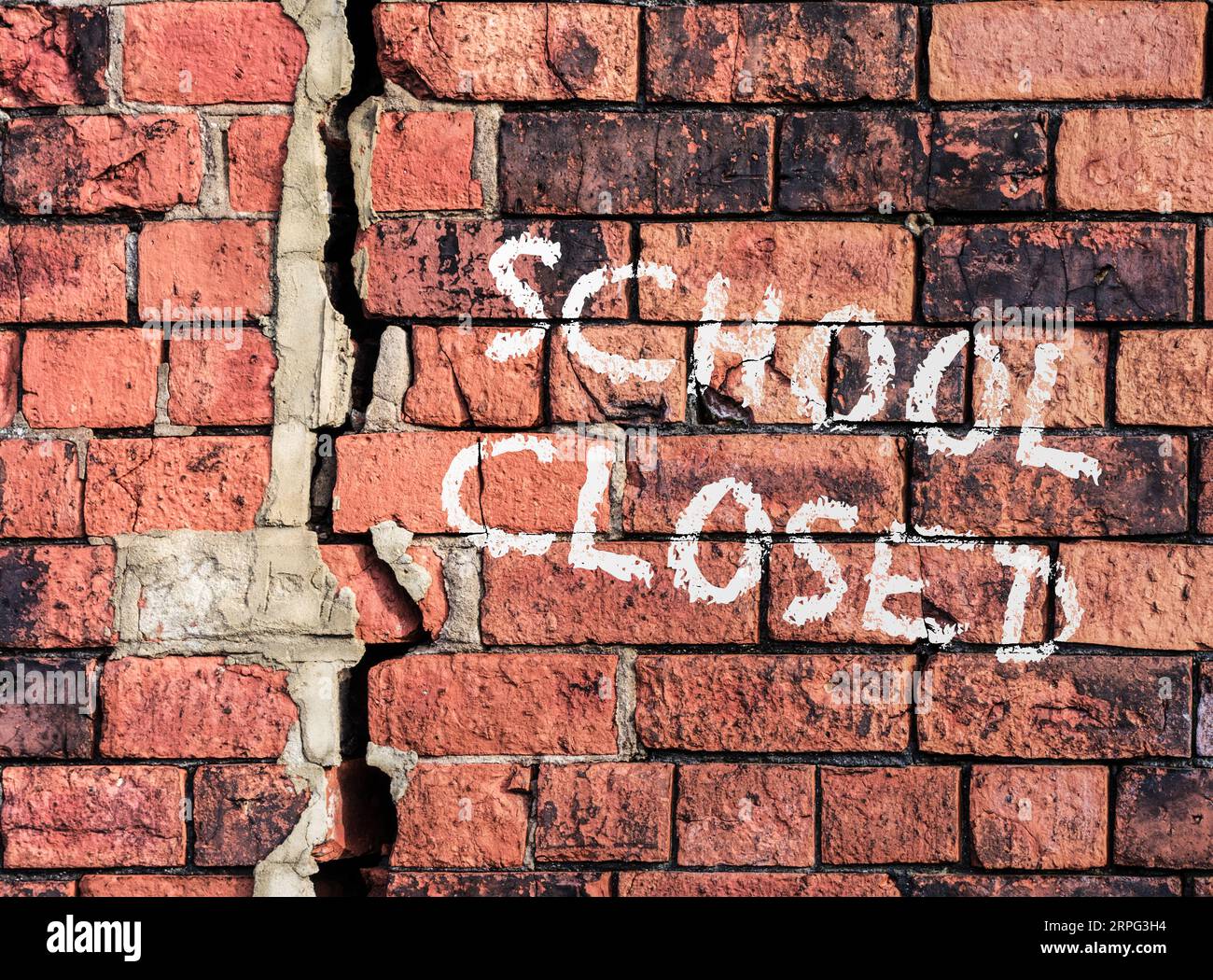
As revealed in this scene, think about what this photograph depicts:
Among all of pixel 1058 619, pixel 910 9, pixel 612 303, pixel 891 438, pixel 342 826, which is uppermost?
pixel 910 9

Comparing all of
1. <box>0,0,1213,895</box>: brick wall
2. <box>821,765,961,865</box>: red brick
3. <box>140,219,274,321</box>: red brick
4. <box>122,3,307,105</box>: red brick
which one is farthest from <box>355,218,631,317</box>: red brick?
<box>821,765,961,865</box>: red brick

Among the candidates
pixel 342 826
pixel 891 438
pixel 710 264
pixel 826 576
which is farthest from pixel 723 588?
pixel 342 826

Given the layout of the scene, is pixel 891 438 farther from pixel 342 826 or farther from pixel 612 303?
pixel 342 826

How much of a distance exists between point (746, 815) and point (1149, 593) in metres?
0.50

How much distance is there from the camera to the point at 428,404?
103 centimetres

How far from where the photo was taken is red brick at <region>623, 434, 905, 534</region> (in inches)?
39.7

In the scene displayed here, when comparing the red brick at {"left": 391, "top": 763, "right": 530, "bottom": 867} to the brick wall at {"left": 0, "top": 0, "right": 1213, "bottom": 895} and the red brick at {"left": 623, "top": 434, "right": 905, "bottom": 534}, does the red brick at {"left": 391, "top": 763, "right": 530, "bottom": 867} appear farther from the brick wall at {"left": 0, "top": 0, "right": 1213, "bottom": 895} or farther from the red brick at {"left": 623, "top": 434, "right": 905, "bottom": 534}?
the red brick at {"left": 623, "top": 434, "right": 905, "bottom": 534}

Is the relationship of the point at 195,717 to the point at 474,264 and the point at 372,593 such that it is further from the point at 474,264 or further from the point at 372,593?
the point at 474,264

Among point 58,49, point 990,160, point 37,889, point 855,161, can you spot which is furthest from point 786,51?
point 37,889

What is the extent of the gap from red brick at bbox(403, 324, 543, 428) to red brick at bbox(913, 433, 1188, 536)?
44 centimetres

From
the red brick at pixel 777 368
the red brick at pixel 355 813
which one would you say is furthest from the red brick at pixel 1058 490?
the red brick at pixel 355 813

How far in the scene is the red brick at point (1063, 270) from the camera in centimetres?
99

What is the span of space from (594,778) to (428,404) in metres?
0.46

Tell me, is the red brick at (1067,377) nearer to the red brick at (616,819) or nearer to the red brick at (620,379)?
the red brick at (620,379)
